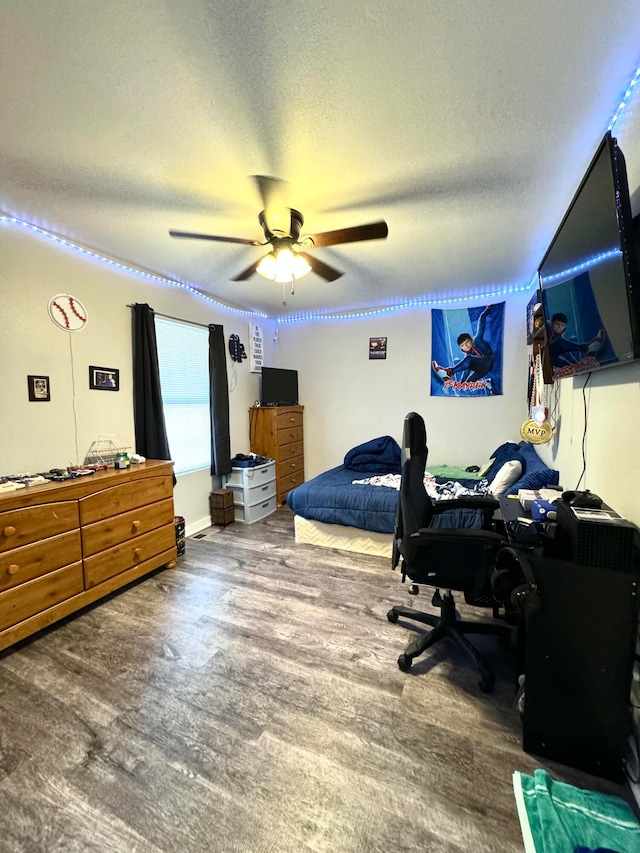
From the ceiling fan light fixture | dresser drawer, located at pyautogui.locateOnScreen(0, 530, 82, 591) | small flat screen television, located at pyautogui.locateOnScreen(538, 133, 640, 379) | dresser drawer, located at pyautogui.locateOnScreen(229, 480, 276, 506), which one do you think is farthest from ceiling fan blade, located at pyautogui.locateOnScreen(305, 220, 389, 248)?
dresser drawer, located at pyautogui.locateOnScreen(229, 480, 276, 506)

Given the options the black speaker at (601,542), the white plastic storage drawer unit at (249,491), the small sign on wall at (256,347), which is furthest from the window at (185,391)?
the black speaker at (601,542)

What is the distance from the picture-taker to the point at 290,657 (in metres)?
1.89

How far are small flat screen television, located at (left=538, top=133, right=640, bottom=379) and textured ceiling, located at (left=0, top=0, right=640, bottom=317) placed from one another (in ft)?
1.29

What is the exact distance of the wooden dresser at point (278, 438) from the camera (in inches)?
180

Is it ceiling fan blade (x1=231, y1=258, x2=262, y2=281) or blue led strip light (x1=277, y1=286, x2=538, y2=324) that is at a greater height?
blue led strip light (x1=277, y1=286, x2=538, y2=324)

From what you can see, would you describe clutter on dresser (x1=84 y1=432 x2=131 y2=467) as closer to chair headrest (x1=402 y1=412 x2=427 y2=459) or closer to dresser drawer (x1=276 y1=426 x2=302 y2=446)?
dresser drawer (x1=276 y1=426 x2=302 y2=446)

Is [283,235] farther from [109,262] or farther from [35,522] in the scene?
[35,522]

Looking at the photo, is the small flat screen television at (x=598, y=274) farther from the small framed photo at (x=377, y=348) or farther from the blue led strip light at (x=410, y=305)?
the small framed photo at (x=377, y=348)

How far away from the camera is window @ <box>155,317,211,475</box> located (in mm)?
3521

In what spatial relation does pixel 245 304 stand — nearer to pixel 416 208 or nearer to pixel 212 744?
pixel 416 208

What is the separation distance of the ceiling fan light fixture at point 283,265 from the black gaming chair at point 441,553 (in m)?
1.20

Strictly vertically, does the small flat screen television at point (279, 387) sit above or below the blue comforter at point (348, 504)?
above

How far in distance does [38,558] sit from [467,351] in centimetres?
437

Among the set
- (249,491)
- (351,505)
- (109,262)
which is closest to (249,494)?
(249,491)
